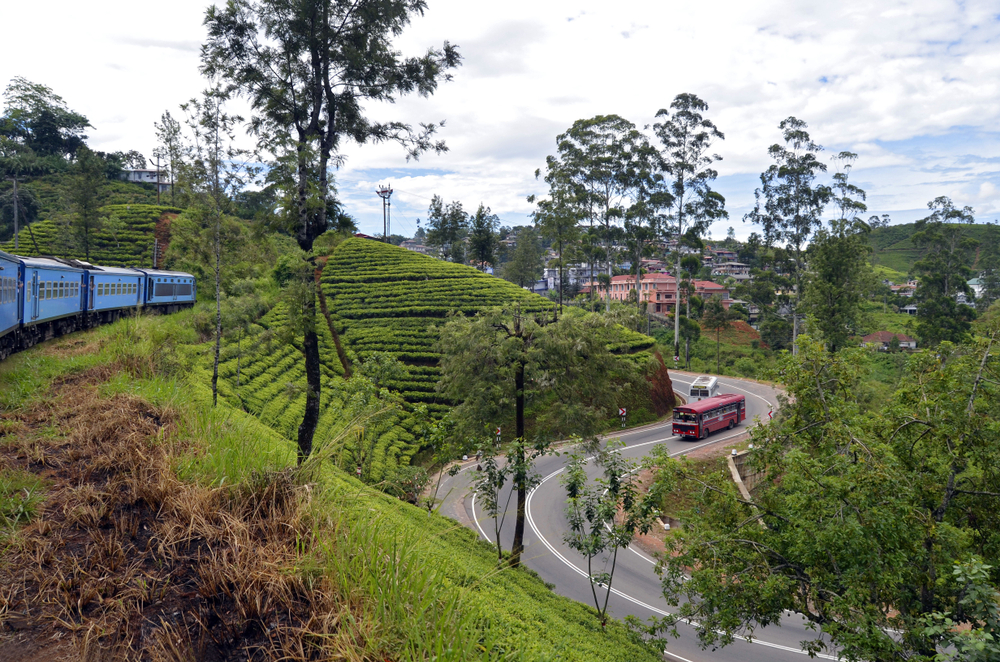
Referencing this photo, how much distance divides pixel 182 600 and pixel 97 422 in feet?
10.0

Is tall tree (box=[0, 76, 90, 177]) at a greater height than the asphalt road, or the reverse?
tall tree (box=[0, 76, 90, 177])

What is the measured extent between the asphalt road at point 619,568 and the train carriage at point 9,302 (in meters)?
10.1

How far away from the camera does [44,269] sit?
13.5m

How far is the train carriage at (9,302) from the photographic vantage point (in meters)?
10.5

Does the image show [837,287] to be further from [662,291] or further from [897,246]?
[897,246]

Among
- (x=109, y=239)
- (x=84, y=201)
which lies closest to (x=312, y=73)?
(x=84, y=201)

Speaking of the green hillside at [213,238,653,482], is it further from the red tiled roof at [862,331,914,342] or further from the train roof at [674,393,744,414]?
the red tiled roof at [862,331,914,342]

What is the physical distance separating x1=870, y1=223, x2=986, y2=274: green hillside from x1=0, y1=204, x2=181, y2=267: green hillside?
360 ft

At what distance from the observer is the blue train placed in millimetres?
11367

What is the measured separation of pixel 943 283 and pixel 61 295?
64.3 m

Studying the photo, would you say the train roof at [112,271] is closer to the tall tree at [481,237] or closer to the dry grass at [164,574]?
the dry grass at [164,574]

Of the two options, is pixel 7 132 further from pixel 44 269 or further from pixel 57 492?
pixel 57 492

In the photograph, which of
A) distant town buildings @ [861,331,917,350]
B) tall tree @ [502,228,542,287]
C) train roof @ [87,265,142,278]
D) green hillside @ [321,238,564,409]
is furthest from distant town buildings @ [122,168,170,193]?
distant town buildings @ [861,331,917,350]

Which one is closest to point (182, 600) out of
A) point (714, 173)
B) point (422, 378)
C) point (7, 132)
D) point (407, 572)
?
point (407, 572)
